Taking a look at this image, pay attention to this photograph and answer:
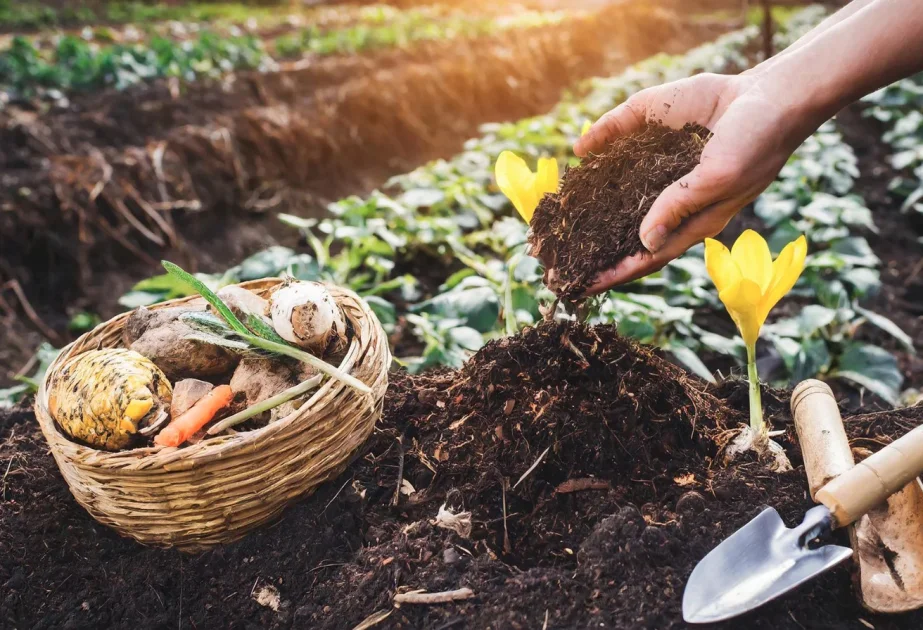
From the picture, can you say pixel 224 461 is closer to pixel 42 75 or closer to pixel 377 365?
pixel 377 365

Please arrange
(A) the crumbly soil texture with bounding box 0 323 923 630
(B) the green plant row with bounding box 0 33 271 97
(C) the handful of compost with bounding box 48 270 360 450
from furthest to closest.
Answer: (B) the green plant row with bounding box 0 33 271 97 < (C) the handful of compost with bounding box 48 270 360 450 < (A) the crumbly soil texture with bounding box 0 323 923 630

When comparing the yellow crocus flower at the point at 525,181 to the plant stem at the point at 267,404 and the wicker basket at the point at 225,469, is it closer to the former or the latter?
the wicker basket at the point at 225,469

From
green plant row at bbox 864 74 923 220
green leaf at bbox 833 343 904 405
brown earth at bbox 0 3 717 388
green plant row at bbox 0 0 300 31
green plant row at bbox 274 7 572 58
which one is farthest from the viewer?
green plant row at bbox 0 0 300 31

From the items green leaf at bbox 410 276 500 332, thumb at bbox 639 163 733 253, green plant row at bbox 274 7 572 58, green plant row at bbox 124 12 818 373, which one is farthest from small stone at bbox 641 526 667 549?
green plant row at bbox 274 7 572 58

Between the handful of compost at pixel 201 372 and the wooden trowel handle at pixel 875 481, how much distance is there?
874 mm

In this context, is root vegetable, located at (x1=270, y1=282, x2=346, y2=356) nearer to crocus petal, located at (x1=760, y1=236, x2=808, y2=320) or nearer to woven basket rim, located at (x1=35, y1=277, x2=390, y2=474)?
woven basket rim, located at (x1=35, y1=277, x2=390, y2=474)

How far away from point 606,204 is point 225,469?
0.95m

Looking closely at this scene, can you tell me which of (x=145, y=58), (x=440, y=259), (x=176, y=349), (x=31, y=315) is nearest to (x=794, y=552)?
(x=176, y=349)

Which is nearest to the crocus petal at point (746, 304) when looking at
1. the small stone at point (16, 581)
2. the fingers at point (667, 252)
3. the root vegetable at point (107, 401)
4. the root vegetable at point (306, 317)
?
the fingers at point (667, 252)

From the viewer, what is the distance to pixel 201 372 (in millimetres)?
1653

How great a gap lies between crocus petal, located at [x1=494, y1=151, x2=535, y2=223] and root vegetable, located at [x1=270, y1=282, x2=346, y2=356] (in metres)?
0.48

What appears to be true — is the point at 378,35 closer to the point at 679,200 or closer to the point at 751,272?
the point at 679,200

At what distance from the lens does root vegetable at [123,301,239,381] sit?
161 cm

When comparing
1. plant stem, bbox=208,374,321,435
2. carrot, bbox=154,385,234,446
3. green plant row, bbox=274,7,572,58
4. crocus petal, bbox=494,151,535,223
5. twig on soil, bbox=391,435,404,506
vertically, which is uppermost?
crocus petal, bbox=494,151,535,223
